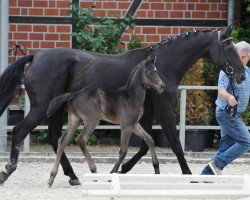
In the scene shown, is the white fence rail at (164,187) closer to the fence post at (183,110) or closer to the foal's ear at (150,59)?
the foal's ear at (150,59)

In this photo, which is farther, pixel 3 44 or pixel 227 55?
pixel 3 44

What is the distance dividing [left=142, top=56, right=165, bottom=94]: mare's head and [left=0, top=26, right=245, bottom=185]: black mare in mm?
316

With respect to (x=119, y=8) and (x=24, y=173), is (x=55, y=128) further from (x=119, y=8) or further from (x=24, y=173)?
(x=119, y=8)

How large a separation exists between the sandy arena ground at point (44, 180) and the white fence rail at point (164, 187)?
4.25 ft

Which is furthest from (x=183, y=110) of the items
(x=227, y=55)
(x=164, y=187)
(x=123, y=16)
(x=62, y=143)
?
(x=164, y=187)

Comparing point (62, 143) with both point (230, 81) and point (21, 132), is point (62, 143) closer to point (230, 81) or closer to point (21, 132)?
point (21, 132)

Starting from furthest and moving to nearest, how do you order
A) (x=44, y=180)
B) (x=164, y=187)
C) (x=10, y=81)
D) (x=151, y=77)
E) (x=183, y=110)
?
(x=183, y=110), (x=44, y=180), (x=10, y=81), (x=151, y=77), (x=164, y=187)

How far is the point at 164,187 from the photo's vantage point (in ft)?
25.0

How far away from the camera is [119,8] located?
48.3 feet

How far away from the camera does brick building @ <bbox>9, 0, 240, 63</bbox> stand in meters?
14.5

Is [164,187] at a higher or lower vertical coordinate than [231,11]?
lower

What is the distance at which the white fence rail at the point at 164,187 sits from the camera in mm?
6902

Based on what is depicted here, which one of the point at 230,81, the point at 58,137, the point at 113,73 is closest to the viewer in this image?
the point at 230,81

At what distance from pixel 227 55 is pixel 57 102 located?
6.05ft
